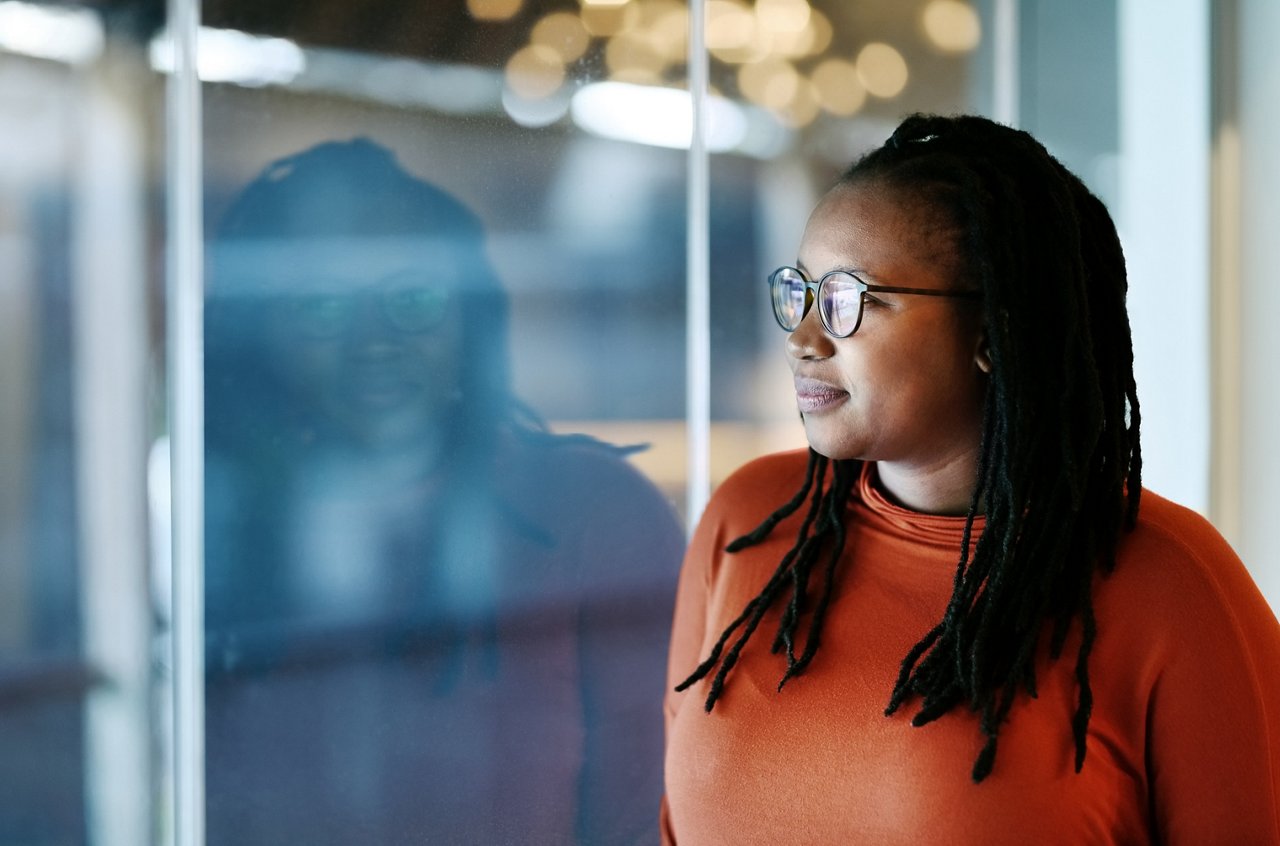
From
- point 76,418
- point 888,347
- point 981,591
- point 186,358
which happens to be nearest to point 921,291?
point 888,347

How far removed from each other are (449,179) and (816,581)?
2.70 feet

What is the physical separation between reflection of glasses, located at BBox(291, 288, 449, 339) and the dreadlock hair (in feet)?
2.23

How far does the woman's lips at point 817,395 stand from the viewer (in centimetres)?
134

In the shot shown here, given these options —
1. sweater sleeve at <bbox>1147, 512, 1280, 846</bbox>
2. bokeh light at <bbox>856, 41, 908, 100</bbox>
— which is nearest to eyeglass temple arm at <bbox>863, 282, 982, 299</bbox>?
sweater sleeve at <bbox>1147, 512, 1280, 846</bbox>

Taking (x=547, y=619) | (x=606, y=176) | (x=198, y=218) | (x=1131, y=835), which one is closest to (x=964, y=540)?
(x=1131, y=835)

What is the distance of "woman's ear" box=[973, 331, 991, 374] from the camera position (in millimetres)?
1342

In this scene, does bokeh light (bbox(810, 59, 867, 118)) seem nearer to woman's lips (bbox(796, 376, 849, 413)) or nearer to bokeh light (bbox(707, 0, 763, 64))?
bokeh light (bbox(707, 0, 763, 64))

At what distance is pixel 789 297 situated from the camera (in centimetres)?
138

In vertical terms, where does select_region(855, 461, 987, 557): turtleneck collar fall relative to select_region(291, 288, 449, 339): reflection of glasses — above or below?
below

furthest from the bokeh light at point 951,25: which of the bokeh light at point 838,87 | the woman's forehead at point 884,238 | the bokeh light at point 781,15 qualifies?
the woman's forehead at point 884,238

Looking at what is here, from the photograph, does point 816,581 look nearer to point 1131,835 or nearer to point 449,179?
point 1131,835

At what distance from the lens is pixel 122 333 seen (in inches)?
64.7

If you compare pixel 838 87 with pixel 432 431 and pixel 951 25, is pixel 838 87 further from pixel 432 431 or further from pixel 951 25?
pixel 432 431

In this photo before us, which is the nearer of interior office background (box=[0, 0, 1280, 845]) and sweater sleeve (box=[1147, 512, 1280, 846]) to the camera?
sweater sleeve (box=[1147, 512, 1280, 846])
